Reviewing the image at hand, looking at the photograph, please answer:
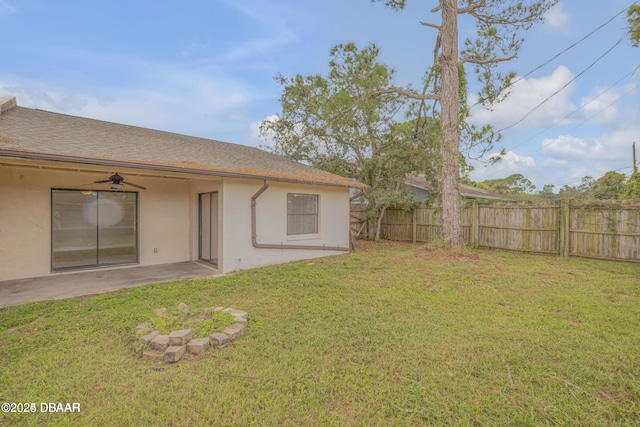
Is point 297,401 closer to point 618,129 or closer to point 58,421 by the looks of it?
point 58,421

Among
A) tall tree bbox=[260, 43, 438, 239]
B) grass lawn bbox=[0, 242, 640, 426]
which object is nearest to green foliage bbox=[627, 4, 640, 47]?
tall tree bbox=[260, 43, 438, 239]

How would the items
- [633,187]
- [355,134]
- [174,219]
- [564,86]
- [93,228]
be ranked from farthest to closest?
[355,134] < [564,86] < [633,187] < [174,219] < [93,228]

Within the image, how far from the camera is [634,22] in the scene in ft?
26.4

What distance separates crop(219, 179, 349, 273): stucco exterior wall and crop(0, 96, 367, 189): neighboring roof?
1.54 ft

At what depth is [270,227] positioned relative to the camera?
314 inches

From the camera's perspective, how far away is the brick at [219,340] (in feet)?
10.7

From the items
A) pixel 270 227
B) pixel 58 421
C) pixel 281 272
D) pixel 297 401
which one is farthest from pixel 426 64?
pixel 58 421

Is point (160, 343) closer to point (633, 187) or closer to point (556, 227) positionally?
point (556, 227)

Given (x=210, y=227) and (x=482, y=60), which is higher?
(x=482, y=60)

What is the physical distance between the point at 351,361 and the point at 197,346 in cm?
163

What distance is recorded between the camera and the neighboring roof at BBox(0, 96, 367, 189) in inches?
195

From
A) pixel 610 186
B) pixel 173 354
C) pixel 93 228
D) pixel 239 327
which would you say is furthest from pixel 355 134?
pixel 610 186

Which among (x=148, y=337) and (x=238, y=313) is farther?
(x=238, y=313)

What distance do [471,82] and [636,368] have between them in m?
9.25
